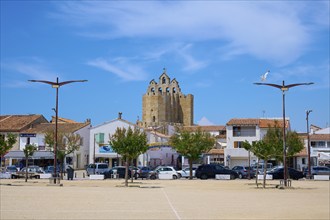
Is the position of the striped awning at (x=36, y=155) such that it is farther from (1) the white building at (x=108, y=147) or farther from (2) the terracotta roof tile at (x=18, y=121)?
(1) the white building at (x=108, y=147)

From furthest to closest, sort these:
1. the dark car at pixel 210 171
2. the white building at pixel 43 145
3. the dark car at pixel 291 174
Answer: the white building at pixel 43 145 → the dark car at pixel 210 171 → the dark car at pixel 291 174

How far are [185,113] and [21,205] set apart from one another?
11620 cm

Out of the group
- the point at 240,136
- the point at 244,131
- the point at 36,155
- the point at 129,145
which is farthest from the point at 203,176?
the point at 36,155

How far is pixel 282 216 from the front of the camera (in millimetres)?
16672

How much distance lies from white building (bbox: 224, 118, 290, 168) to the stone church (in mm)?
57412

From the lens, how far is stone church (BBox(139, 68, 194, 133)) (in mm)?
130000

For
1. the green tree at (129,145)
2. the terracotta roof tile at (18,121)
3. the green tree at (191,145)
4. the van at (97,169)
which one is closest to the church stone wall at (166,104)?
the terracotta roof tile at (18,121)

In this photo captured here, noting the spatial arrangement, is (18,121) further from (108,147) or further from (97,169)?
(97,169)

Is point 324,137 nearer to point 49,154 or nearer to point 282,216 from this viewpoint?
point 49,154

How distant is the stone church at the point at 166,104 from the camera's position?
5118 inches

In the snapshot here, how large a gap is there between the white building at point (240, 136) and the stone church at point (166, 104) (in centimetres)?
5741

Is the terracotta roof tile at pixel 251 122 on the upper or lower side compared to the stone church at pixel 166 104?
lower

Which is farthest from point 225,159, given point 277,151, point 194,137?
point 277,151

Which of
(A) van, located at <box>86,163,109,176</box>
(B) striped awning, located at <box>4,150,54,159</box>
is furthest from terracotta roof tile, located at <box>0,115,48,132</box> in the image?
(A) van, located at <box>86,163,109,176</box>
